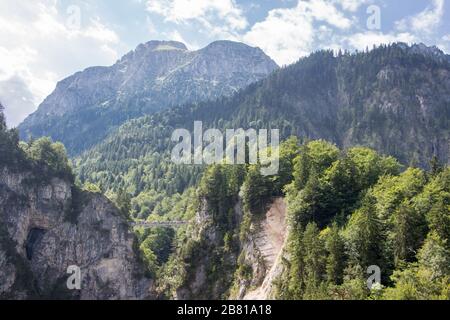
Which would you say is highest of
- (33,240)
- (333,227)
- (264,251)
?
(333,227)

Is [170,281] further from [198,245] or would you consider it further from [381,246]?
[381,246]

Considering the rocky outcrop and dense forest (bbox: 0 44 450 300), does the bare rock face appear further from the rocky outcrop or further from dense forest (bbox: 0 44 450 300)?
the rocky outcrop

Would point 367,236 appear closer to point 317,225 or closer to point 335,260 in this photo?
point 335,260

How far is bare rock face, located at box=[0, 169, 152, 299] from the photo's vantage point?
10875 cm

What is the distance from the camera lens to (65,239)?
117250 millimetres

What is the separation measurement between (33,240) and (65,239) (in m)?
7.63

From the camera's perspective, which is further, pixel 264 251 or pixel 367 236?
pixel 264 251

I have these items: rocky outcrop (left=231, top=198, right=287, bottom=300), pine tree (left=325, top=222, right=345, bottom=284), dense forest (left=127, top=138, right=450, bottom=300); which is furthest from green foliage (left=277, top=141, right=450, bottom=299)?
rocky outcrop (left=231, top=198, right=287, bottom=300)

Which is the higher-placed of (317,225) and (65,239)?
(317,225)

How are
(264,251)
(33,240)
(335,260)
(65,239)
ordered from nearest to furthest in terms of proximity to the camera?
(335,260), (264,251), (33,240), (65,239)

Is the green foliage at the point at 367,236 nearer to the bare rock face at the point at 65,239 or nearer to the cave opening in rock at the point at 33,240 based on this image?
the bare rock face at the point at 65,239

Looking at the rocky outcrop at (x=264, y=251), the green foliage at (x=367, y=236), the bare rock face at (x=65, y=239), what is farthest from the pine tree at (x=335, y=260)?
the bare rock face at (x=65, y=239)

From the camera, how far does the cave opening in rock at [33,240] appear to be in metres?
113

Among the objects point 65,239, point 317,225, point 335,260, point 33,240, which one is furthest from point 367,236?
point 33,240
